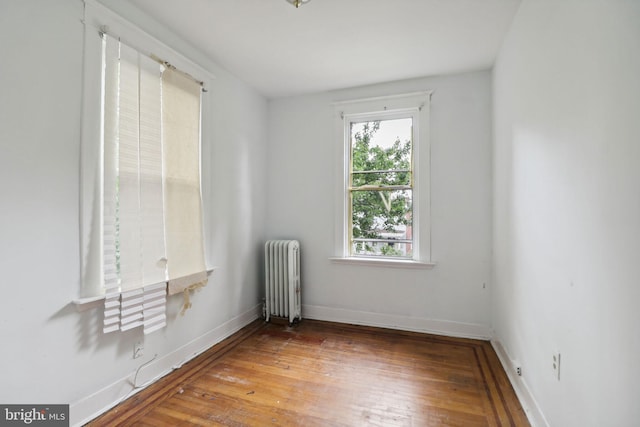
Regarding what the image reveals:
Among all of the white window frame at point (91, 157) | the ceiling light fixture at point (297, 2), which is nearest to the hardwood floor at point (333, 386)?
the white window frame at point (91, 157)

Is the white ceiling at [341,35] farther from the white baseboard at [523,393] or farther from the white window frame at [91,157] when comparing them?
the white baseboard at [523,393]

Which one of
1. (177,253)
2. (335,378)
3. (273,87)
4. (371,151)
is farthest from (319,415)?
(273,87)

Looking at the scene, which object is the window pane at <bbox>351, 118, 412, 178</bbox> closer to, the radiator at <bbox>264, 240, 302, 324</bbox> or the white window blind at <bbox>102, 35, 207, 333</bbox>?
the radiator at <bbox>264, 240, 302, 324</bbox>

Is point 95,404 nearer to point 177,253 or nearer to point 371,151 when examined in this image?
point 177,253

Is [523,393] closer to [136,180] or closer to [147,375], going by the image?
[147,375]

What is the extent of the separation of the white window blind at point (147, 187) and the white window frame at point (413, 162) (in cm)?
157

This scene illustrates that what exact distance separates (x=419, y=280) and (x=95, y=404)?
2.85 m

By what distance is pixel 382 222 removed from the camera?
339cm

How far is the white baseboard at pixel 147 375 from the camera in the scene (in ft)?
5.77

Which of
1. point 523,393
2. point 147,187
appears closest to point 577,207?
point 523,393

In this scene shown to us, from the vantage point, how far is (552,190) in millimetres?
1555

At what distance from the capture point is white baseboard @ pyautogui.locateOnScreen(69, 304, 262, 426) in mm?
1758

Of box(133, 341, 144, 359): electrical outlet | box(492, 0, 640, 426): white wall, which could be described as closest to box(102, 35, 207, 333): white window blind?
box(133, 341, 144, 359): electrical outlet

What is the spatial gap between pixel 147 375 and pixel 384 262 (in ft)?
7.71
